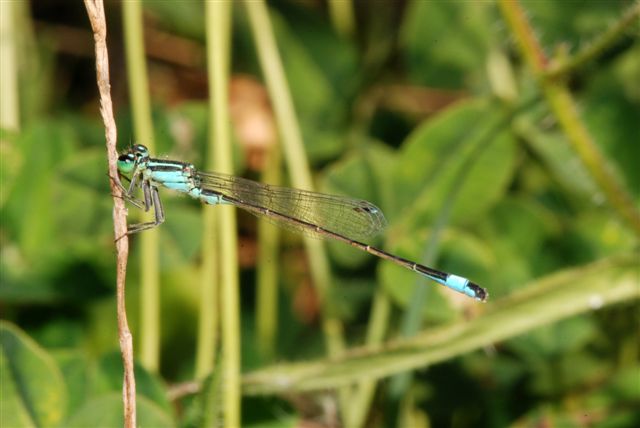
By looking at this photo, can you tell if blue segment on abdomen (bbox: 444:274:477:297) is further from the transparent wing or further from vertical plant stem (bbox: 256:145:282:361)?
vertical plant stem (bbox: 256:145:282:361)

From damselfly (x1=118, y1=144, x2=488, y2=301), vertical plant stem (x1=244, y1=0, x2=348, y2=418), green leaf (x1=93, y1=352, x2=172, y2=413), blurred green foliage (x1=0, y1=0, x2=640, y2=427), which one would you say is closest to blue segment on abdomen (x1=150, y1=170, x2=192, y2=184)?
damselfly (x1=118, y1=144, x2=488, y2=301)

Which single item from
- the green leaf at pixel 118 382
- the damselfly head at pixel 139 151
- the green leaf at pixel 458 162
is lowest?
the green leaf at pixel 118 382

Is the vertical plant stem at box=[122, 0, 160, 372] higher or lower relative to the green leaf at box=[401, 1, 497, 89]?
lower

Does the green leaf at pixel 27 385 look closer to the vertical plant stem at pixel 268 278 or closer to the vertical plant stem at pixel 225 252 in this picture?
the vertical plant stem at pixel 225 252

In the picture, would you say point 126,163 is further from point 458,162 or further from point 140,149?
point 458,162

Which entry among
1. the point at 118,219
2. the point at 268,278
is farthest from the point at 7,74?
the point at 118,219

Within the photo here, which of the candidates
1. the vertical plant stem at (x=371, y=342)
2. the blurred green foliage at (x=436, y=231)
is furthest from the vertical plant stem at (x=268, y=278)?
the vertical plant stem at (x=371, y=342)
